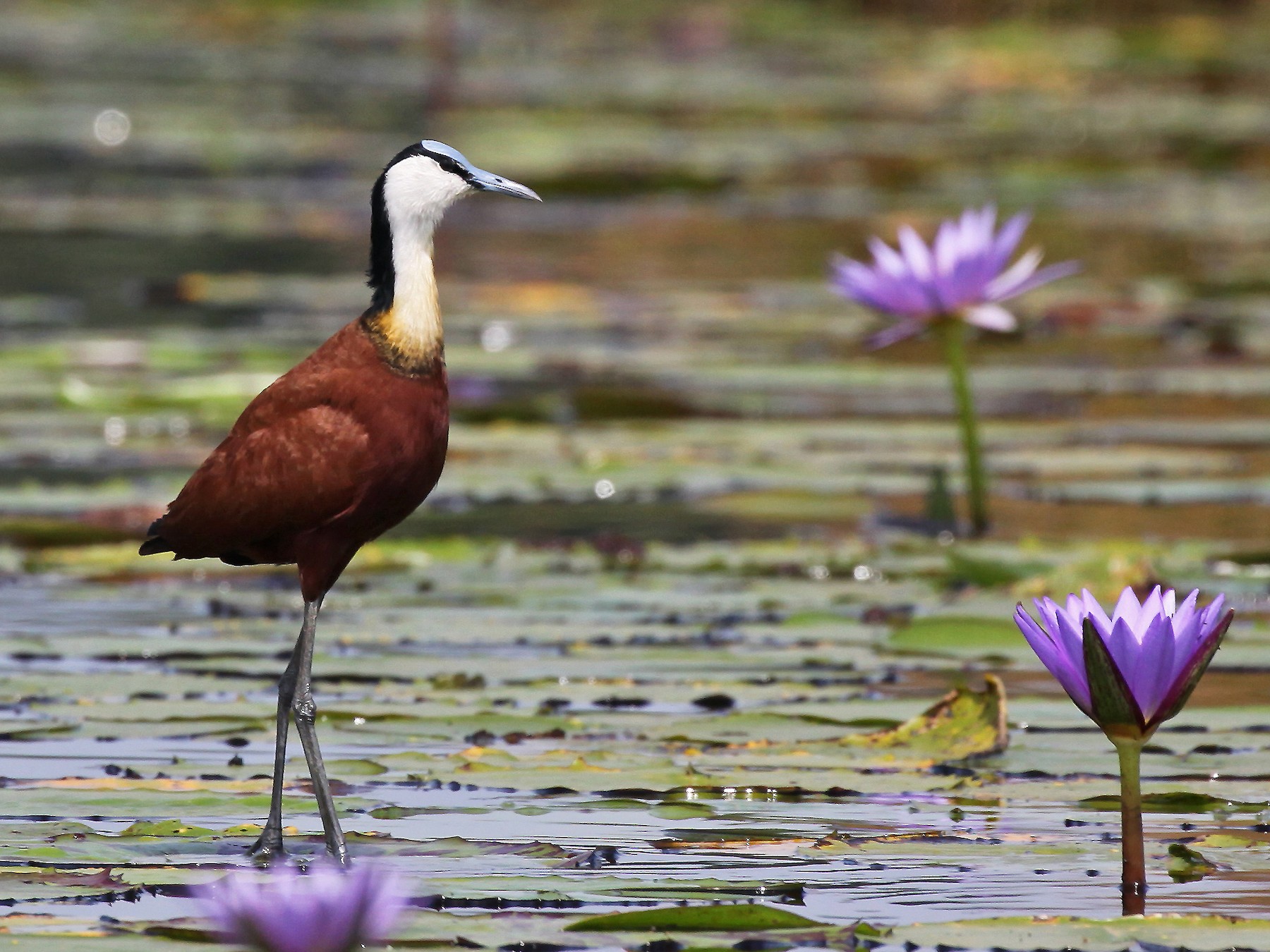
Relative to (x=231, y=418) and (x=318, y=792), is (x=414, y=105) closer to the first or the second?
(x=231, y=418)

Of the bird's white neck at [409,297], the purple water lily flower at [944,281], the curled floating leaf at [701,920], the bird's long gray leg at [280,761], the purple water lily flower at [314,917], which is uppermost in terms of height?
the purple water lily flower at [944,281]

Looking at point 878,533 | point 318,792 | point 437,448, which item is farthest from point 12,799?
point 878,533

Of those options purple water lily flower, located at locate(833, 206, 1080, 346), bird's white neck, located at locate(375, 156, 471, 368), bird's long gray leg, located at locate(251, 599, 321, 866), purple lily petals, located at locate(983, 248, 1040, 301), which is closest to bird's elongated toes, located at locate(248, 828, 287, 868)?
bird's long gray leg, located at locate(251, 599, 321, 866)

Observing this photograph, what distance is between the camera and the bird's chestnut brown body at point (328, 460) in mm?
2812

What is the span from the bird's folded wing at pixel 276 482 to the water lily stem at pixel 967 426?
2.01 metres

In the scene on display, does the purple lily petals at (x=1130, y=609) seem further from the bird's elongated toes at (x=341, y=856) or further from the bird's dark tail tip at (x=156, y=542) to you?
the bird's dark tail tip at (x=156, y=542)

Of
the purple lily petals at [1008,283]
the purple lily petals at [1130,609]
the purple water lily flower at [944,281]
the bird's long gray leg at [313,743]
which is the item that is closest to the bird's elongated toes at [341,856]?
the bird's long gray leg at [313,743]

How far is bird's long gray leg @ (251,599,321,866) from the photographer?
2.74 meters

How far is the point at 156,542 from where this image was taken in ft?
10.0

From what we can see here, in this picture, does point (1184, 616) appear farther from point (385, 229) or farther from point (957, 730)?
point (385, 229)

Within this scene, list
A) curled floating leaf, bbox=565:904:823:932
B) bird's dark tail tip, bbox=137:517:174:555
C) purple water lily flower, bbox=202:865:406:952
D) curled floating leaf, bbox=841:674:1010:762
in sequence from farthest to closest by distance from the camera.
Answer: curled floating leaf, bbox=841:674:1010:762 → bird's dark tail tip, bbox=137:517:174:555 → curled floating leaf, bbox=565:904:823:932 → purple water lily flower, bbox=202:865:406:952

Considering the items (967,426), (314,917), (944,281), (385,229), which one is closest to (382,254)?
(385,229)

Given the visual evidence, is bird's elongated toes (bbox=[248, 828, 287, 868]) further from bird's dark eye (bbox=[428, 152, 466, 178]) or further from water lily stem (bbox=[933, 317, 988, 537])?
water lily stem (bbox=[933, 317, 988, 537])

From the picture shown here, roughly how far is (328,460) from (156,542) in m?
0.38
